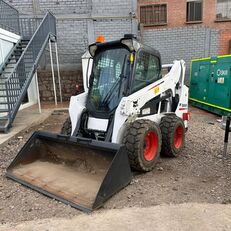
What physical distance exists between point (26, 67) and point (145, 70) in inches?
219

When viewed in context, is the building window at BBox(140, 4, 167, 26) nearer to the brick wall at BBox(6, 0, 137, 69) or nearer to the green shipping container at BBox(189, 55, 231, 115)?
the brick wall at BBox(6, 0, 137, 69)

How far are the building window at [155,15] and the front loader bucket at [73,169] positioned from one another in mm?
12423

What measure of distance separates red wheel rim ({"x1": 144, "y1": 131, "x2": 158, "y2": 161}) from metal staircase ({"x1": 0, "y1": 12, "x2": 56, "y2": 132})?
3772 millimetres

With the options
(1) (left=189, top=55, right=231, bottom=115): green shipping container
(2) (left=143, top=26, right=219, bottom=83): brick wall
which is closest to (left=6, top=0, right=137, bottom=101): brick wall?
(2) (left=143, top=26, right=219, bottom=83): brick wall

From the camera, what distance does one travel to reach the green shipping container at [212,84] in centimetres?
792

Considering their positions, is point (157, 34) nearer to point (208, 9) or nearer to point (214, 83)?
point (208, 9)

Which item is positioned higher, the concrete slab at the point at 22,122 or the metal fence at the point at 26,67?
the metal fence at the point at 26,67

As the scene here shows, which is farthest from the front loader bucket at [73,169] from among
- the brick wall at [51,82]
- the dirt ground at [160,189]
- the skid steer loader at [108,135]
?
the brick wall at [51,82]

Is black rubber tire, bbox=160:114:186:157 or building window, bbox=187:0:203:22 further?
building window, bbox=187:0:203:22

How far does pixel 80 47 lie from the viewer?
11.8m

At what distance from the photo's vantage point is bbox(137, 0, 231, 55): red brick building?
14.3m

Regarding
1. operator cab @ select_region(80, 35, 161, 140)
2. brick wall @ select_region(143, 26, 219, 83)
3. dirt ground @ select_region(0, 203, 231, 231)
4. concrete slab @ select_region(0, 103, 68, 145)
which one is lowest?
dirt ground @ select_region(0, 203, 231, 231)

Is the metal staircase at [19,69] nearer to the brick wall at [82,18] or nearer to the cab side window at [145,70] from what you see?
the brick wall at [82,18]

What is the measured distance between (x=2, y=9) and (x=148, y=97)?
7859mm
